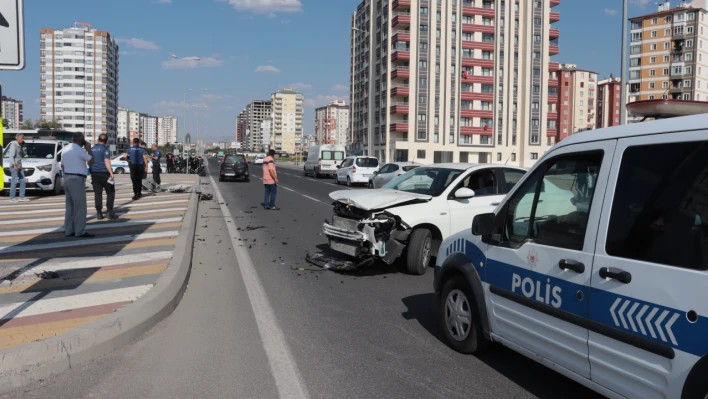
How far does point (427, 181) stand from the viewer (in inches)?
364

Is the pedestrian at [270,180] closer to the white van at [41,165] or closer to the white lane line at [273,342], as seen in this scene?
the white van at [41,165]

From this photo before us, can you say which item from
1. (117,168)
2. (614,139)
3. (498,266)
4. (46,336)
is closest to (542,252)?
(498,266)

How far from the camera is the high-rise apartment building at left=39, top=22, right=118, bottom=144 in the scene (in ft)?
492

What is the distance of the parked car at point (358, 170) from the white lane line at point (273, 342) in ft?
77.2

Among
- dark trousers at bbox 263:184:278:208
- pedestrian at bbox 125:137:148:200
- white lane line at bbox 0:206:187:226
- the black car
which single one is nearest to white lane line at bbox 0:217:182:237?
white lane line at bbox 0:206:187:226

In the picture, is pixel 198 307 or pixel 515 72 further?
pixel 515 72

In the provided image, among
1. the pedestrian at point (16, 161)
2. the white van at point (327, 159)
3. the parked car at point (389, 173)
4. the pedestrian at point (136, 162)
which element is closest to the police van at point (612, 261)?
the pedestrian at point (136, 162)

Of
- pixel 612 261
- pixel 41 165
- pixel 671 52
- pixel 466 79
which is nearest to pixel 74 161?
pixel 612 261

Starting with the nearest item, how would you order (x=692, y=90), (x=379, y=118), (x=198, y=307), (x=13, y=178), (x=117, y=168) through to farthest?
(x=198, y=307) < (x=13, y=178) < (x=117, y=168) < (x=379, y=118) < (x=692, y=90)

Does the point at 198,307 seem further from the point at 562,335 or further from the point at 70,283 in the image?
the point at 562,335

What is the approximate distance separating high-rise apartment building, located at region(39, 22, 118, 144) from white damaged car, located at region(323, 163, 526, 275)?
521ft

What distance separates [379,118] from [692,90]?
2068 inches

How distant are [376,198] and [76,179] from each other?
204 inches

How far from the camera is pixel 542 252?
3.89 meters
